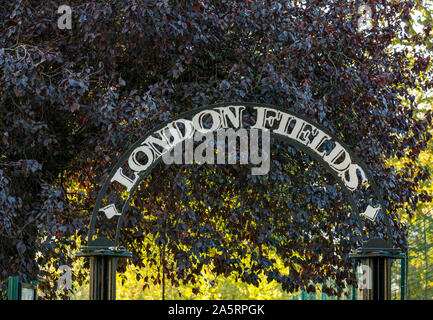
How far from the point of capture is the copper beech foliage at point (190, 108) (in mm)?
8125

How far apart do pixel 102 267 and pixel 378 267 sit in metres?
2.33

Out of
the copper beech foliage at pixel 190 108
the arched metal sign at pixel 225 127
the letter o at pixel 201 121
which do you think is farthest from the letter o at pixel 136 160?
the letter o at pixel 201 121

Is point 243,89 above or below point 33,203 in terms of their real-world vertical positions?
above

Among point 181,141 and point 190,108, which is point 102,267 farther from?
point 190,108

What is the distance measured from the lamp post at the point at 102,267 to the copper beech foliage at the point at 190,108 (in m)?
1.42

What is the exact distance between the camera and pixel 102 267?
660cm

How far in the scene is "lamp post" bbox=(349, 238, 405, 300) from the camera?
21.3 feet

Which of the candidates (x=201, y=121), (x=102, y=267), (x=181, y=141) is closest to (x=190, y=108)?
(x=181, y=141)

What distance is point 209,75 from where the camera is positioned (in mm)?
9203

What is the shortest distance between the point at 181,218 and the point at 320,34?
2.57m
